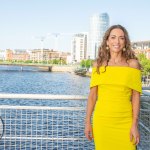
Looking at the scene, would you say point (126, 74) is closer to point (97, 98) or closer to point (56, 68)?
point (97, 98)

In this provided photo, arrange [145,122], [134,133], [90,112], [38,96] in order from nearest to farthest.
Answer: [134,133] → [90,112] → [38,96] → [145,122]

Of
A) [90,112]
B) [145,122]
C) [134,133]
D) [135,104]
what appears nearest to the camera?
[134,133]

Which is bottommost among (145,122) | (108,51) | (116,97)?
(145,122)

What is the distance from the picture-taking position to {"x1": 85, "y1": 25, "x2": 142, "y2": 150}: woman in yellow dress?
A: 3.23 meters

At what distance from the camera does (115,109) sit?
3219mm

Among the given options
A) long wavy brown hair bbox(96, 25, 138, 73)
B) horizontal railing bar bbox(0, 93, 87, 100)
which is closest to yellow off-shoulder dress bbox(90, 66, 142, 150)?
long wavy brown hair bbox(96, 25, 138, 73)

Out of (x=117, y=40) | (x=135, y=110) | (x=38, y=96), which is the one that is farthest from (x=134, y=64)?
(x=38, y=96)

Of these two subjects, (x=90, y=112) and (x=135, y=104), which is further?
(x=90, y=112)

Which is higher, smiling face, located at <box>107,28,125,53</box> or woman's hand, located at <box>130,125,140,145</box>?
smiling face, located at <box>107,28,125,53</box>

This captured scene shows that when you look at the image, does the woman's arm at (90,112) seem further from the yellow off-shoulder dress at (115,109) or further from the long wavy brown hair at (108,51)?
the long wavy brown hair at (108,51)

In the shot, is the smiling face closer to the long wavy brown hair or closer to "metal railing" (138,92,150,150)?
the long wavy brown hair

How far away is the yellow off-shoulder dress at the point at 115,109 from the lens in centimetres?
323

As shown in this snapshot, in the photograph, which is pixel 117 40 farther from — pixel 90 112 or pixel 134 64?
pixel 90 112

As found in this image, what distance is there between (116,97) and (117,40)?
1.58 ft
